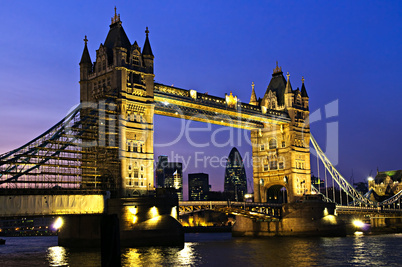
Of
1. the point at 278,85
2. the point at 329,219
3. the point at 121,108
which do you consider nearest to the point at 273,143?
the point at 278,85

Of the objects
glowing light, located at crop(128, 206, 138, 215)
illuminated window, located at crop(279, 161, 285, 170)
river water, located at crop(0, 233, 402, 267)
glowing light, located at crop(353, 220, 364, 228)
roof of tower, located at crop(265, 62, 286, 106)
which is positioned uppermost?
roof of tower, located at crop(265, 62, 286, 106)

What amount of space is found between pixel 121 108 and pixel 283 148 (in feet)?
143

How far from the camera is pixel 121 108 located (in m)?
72.8

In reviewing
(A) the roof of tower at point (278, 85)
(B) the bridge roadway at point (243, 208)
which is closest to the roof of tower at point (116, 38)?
(B) the bridge roadway at point (243, 208)

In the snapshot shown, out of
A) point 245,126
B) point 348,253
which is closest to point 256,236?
point 245,126

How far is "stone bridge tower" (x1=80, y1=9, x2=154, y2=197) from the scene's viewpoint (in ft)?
235

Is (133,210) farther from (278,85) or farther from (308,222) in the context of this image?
(278,85)

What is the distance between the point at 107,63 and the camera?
76500 mm

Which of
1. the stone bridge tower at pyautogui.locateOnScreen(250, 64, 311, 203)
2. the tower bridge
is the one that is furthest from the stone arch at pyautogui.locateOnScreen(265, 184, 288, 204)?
the tower bridge

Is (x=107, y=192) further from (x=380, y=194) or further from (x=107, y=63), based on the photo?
(x=380, y=194)

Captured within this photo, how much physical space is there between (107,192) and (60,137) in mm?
9590

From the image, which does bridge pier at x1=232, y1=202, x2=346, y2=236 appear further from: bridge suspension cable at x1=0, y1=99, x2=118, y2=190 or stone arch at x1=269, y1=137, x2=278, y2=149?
bridge suspension cable at x1=0, y1=99, x2=118, y2=190

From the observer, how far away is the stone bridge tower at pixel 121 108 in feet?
235

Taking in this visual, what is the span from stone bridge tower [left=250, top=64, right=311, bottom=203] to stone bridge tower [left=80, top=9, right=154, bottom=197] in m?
36.3
